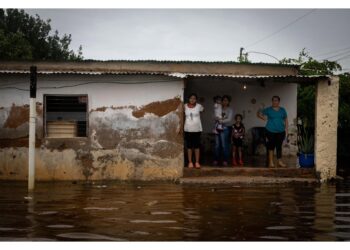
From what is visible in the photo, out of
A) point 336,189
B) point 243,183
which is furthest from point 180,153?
point 336,189

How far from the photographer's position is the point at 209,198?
8.32 meters

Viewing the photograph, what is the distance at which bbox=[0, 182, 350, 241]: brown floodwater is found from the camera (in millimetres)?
5543

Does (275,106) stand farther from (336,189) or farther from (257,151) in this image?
(257,151)

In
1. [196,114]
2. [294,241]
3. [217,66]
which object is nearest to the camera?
[294,241]

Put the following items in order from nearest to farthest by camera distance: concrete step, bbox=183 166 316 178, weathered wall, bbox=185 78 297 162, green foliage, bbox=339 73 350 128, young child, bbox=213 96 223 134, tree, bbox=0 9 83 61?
1. concrete step, bbox=183 166 316 178
2. young child, bbox=213 96 223 134
3. green foliage, bbox=339 73 350 128
4. weathered wall, bbox=185 78 297 162
5. tree, bbox=0 9 83 61

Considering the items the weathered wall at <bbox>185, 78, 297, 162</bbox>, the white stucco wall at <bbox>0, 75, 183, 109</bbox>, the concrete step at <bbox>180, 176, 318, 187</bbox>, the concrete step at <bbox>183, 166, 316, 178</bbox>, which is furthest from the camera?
the weathered wall at <bbox>185, 78, 297, 162</bbox>

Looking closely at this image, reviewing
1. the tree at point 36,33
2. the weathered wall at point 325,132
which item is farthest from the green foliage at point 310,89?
the tree at point 36,33

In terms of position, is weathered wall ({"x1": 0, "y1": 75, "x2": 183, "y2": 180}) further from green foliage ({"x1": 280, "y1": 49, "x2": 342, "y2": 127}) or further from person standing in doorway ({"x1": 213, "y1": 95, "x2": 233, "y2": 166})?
green foliage ({"x1": 280, "y1": 49, "x2": 342, "y2": 127})

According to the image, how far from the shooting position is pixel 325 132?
10.6m

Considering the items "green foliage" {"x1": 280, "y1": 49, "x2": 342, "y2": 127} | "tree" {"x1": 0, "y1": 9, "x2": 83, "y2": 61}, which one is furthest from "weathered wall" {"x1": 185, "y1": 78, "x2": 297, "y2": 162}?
"tree" {"x1": 0, "y1": 9, "x2": 83, "y2": 61}

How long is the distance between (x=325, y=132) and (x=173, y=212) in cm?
524

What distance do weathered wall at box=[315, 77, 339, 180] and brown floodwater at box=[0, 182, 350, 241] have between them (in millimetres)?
626

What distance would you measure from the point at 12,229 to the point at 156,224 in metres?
1.86

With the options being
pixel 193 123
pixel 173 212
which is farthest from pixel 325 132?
pixel 173 212
